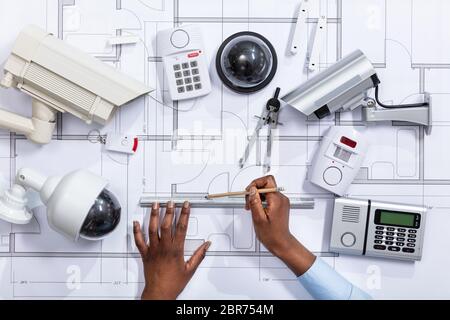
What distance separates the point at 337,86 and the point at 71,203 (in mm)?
747

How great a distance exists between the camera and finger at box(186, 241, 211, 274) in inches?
45.6

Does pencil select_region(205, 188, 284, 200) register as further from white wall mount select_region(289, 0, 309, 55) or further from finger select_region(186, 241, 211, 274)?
white wall mount select_region(289, 0, 309, 55)

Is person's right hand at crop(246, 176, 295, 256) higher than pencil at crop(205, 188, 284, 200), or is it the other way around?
pencil at crop(205, 188, 284, 200)

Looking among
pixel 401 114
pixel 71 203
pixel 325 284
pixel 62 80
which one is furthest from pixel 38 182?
pixel 401 114

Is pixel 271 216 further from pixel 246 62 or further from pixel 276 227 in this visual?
pixel 246 62

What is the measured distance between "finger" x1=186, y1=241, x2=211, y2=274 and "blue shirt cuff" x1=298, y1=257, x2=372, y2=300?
273 mm

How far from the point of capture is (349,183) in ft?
3.73

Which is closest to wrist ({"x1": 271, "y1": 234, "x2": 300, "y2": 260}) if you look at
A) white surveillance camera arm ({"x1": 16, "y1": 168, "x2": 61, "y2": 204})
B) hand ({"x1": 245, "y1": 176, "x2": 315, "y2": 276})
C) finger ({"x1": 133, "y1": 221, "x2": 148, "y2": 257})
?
hand ({"x1": 245, "y1": 176, "x2": 315, "y2": 276})

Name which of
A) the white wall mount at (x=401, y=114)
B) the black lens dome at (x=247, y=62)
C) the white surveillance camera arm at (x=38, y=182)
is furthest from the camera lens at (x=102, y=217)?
the white wall mount at (x=401, y=114)

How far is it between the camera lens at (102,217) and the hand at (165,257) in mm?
85

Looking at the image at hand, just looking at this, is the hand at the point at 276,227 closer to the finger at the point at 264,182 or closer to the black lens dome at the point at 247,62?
the finger at the point at 264,182

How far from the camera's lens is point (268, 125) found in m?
Result: 1.18

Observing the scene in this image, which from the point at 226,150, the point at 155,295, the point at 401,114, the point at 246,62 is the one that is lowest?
the point at 155,295
